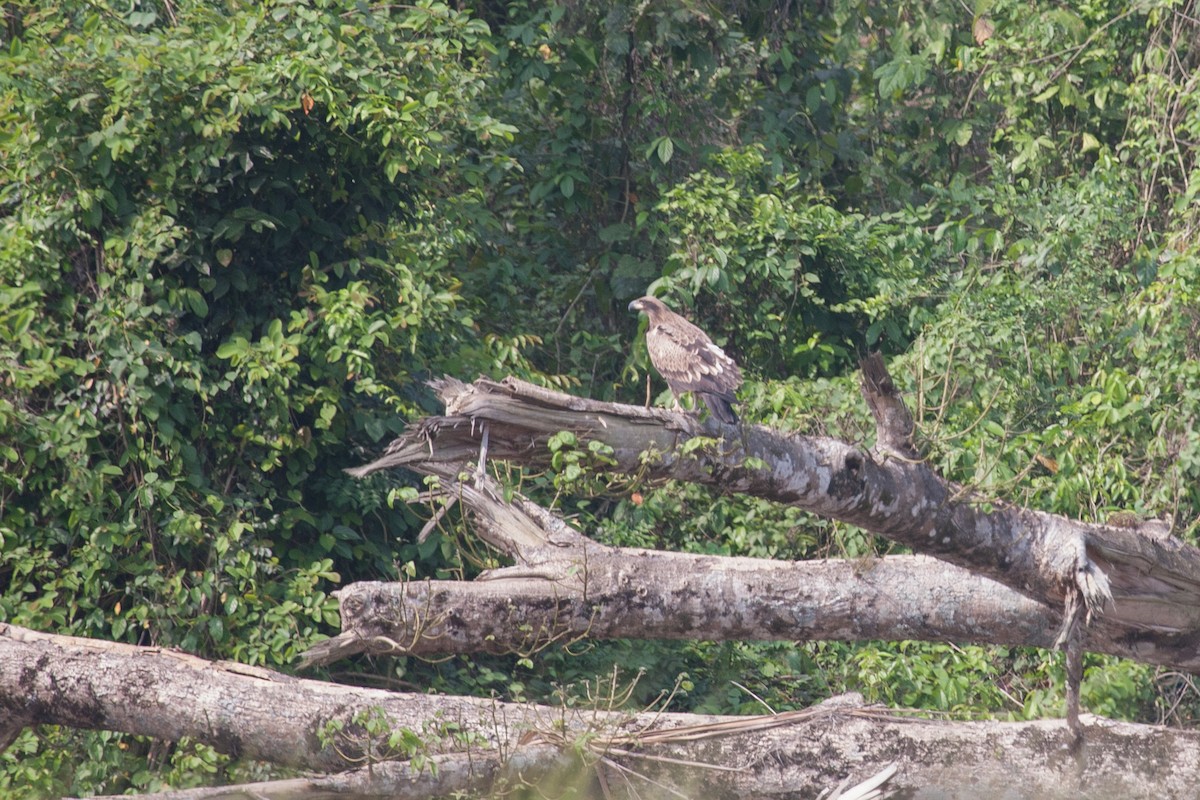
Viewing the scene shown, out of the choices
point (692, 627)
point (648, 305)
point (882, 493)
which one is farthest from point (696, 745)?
point (648, 305)

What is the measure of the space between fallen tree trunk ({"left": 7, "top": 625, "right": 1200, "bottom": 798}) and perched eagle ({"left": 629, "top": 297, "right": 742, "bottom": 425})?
44.5 inches

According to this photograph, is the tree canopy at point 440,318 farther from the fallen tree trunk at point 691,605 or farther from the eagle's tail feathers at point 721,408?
the eagle's tail feathers at point 721,408

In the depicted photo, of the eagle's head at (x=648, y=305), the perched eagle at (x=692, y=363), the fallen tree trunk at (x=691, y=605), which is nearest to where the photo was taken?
the fallen tree trunk at (x=691, y=605)

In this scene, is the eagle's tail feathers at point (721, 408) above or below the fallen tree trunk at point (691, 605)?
above

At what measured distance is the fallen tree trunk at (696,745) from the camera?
482 centimetres

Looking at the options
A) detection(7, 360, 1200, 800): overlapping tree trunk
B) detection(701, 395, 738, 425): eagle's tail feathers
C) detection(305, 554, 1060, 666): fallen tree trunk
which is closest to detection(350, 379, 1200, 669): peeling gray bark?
detection(7, 360, 1200, 800): overlapping tree trunk

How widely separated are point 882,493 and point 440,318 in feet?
10.2

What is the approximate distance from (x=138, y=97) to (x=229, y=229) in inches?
27.6

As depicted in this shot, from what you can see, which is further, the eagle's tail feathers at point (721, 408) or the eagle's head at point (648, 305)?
the eagle's head at point (648, 305)

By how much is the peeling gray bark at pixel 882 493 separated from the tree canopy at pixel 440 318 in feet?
1.59

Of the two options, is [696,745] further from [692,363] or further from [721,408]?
[692,363]

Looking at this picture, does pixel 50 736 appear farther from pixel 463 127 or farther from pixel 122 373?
pixel 463 127

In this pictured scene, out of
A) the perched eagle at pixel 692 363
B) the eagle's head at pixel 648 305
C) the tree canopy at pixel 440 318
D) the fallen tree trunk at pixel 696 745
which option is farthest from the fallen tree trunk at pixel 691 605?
the eagle's head at pixel 648 305

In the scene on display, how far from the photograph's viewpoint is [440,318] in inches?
284
